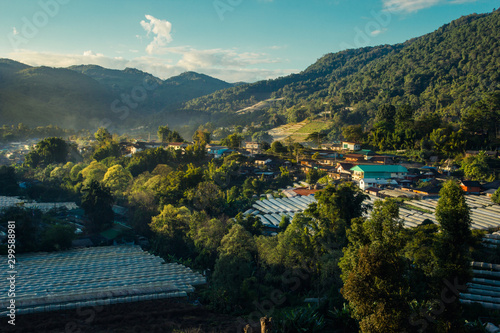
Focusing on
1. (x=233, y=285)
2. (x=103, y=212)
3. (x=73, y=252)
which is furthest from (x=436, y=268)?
(x=103, y=212)

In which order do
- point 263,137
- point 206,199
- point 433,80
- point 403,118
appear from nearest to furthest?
point 206,199 → point 403,118 → point 263,137 → point 433,80

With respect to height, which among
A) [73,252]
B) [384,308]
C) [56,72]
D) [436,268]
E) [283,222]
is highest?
[56,72]

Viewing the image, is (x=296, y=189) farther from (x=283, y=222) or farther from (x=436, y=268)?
(x=436, y=268)

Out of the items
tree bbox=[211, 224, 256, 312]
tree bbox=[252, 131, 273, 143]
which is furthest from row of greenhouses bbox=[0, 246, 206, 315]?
tree bbox=[252, 131, 273, 143]

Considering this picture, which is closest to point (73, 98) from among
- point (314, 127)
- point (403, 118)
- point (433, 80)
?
point (314, 127)

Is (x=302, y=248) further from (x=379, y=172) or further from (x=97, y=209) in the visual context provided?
(x=379, y=172)

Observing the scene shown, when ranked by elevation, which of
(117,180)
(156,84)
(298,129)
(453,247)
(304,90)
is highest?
(156,84)

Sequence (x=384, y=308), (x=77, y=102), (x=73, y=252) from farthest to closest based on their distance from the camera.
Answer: (x=77, y=102), (x=73, y=252), (x=384, y=308)
